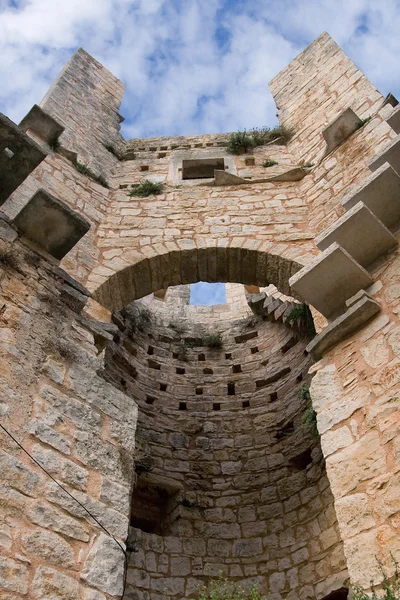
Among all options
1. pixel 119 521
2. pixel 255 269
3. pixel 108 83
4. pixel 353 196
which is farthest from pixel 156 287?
pixel 108 83

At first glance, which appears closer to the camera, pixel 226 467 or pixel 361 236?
pixel 361 236

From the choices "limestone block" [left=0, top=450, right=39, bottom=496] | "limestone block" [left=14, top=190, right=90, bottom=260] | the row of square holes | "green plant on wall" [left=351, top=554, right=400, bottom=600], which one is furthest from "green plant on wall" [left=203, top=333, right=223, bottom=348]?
"limestone block" [left=0, top=450, right=39, bottom=496]

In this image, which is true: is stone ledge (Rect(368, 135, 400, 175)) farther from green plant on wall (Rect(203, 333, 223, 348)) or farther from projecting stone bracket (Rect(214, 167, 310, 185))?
green plant on wall (Rect(203, 333, 223, 348))

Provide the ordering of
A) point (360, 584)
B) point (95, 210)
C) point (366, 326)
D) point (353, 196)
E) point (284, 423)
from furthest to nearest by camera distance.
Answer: point (284, 423), point (95, 210), point (353, 196), point (366, 326), point (360, 584)

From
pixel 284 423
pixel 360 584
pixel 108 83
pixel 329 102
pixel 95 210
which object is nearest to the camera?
pixel 360 584

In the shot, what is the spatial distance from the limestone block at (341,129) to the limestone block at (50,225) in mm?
4649

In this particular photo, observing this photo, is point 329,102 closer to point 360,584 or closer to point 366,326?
point 366,326

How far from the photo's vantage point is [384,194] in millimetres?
4059

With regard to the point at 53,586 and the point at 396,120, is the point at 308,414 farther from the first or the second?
the point at 53,586

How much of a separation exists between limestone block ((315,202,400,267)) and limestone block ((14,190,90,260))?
5.66ft

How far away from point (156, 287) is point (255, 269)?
115 centimetres

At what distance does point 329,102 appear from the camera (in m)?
8.77

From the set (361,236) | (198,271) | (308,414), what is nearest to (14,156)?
(361,236)

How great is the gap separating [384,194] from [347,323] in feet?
3.11
